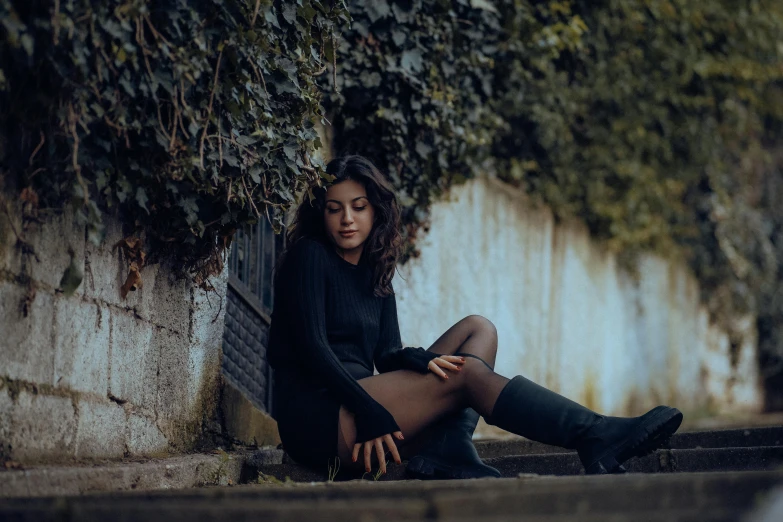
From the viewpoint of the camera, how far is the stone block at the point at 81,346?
10.5 feet

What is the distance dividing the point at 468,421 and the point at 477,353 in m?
0.27

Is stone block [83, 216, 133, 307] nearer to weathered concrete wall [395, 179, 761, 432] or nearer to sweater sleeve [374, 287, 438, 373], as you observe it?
sweater sleeve [374, 287, 438, 373]

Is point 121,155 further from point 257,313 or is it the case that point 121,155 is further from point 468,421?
point 257,313

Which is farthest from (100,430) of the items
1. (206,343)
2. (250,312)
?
(250,312)

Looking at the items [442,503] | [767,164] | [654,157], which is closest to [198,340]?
[442,503]

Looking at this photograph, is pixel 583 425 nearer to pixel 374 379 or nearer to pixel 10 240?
pixel 374 379

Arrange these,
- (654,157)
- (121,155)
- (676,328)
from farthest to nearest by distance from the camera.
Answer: (676,328) → (654,157) → (121,155)

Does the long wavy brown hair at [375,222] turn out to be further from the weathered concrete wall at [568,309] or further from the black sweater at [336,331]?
the weathered concrete wall at [568,309]

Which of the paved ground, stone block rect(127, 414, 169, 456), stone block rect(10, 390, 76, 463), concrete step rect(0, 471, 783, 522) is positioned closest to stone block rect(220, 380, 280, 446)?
stone block rect(127, 414, 169, 456)

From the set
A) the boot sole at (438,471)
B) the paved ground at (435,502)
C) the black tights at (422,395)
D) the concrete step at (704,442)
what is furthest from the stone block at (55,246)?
the concrete step at (704,442)

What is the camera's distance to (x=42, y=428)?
122 inches

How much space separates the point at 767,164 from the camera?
11.5 meters

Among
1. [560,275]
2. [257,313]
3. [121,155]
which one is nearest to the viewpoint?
[121,155]

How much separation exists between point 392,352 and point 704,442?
1.71 metres
